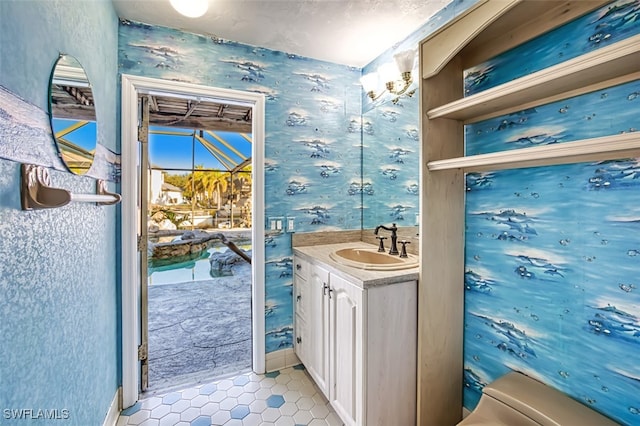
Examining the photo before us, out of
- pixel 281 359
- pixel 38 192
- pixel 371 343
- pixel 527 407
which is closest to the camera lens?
pixel 38 192

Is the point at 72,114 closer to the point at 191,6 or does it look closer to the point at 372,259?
the point at 191,6

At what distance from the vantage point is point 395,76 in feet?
6.71

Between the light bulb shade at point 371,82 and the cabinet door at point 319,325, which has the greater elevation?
the light bulb shade at point 371,82

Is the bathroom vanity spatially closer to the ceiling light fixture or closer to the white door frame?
the white door frame

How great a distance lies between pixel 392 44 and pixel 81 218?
7.56 ft

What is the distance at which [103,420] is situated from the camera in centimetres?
159

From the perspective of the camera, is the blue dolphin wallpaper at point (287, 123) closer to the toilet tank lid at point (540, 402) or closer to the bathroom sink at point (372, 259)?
the bathroom sink at point (372, 259)

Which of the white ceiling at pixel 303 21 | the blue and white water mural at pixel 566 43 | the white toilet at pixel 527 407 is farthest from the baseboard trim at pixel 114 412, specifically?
the blue and white water mural at pixel 566 43

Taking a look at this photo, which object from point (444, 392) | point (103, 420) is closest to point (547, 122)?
point (444, 392)

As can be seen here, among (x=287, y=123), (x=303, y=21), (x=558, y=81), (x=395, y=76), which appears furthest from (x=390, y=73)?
(x=558, y=81)

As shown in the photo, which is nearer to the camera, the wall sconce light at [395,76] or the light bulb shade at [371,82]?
the wall sconce light at [395,76]

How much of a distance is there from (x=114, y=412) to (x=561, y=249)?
262cm

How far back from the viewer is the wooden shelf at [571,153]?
88 centimetres

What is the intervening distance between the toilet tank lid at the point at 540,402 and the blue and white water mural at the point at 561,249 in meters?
0.05
